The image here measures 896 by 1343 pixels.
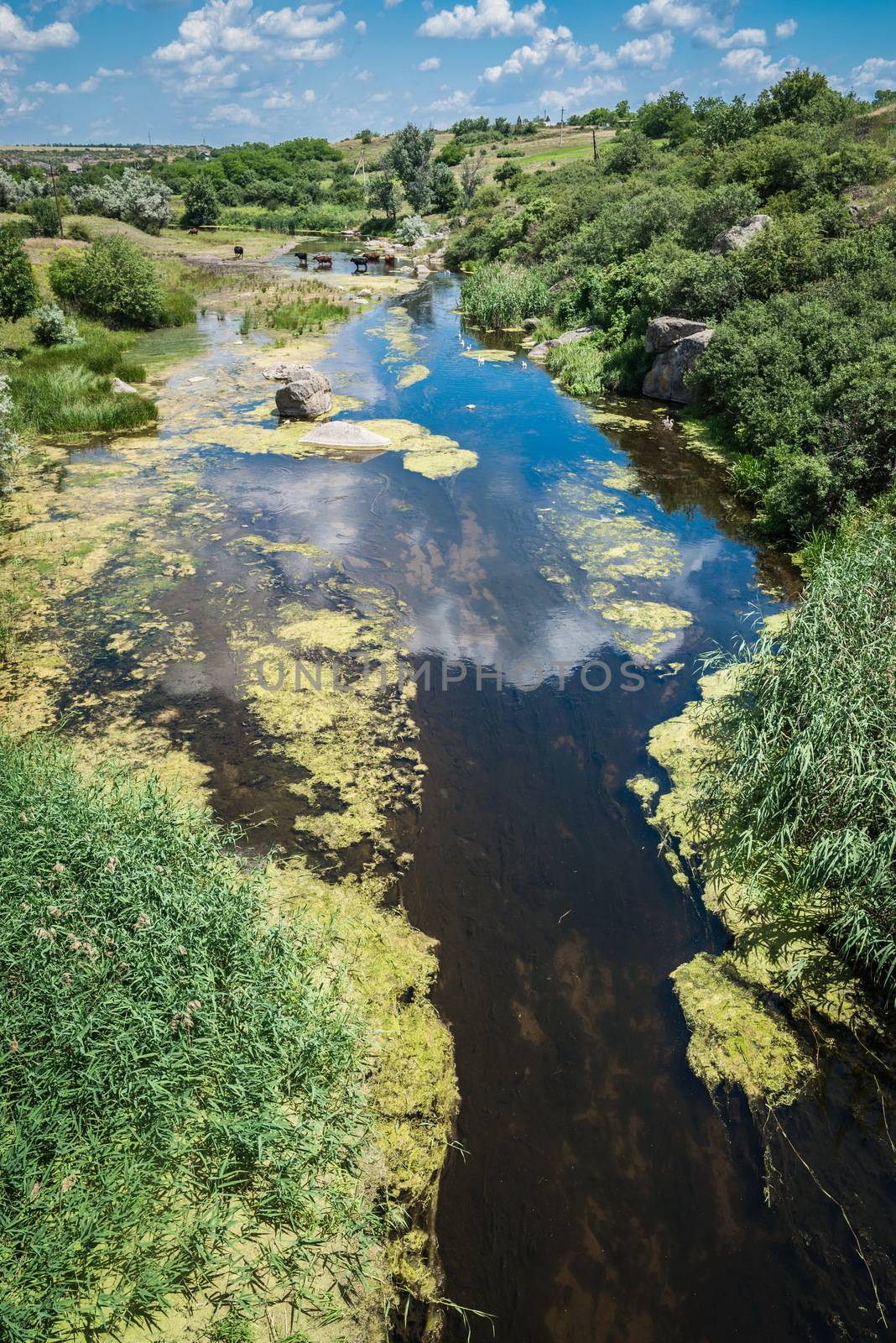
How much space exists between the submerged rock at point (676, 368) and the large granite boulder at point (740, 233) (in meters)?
4.70

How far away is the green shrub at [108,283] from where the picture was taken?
2705 cm

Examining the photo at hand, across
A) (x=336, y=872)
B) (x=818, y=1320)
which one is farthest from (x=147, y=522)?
(x=818, y=1320)

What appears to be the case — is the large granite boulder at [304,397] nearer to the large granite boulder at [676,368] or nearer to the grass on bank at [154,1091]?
the large granite boulder at [676,368]

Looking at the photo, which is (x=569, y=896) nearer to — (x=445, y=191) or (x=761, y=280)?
(x=761, y=280)

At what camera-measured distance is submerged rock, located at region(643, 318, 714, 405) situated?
20.5m

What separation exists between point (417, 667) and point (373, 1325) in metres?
7.46

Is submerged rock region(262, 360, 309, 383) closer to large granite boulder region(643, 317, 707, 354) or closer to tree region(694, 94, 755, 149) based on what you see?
large granite boulder region(643, 317, 707, 354)

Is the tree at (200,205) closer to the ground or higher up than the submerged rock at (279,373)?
higher up

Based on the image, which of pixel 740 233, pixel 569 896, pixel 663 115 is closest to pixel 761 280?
pixel 740 233

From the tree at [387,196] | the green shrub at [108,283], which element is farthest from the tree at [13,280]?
the tree at [387,196]

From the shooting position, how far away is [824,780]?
6.89 meters

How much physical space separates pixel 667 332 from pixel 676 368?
1.15 metres

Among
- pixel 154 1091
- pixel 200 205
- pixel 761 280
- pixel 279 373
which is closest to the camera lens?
pixel 154 1091

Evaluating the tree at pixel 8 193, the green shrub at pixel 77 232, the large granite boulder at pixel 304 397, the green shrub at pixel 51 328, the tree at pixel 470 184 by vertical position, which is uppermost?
the tree at pixel 470 184
